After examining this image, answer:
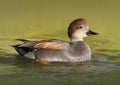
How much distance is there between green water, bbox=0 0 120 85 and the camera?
25.7ft

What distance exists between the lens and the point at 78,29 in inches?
377

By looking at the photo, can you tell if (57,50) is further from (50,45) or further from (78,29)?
(78,29)

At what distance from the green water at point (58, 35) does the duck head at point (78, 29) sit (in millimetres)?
375

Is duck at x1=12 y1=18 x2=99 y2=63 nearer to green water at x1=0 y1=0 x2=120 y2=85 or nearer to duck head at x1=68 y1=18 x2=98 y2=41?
duck head at x1=68 y1=18 x2=98 y2=41

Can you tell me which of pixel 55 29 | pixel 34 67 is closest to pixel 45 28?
pixel 55 29

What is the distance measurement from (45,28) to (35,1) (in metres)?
2.41

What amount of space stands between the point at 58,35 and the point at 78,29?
59.6 inches

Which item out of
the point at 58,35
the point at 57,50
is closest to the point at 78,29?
the point at 57,50

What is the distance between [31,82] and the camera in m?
7.50

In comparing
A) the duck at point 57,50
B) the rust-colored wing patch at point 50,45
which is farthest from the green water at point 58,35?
the rust-colored wing patch at point 50,45

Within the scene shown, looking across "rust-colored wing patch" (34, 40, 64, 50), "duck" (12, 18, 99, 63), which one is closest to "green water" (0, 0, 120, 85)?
"duck" (12, 18, 99, 63)

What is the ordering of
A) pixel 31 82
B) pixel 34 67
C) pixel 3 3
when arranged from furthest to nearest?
pixel 3 3, pixel 34 67, pixel 31 82

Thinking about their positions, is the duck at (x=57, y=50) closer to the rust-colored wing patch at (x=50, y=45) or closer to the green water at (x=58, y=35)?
the rust-colored wing patch at (x=50, y=45)

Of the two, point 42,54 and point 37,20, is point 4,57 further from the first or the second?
point 37,20
